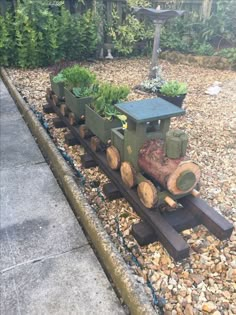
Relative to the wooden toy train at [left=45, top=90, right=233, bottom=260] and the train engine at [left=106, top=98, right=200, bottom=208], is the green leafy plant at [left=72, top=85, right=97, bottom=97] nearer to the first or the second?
the wooden toy train at [left=45, top=90, right=233, bottom=260]

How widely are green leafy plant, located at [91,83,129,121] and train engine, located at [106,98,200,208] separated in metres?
0.41

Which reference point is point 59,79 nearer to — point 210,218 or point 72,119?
point 72,119

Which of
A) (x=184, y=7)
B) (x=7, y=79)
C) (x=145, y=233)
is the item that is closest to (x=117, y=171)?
(x=145, y=233)

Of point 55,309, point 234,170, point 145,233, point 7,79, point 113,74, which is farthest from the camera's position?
point 113,74

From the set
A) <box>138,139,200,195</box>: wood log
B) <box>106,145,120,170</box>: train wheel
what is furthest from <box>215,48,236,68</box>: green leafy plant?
<box>138,139,200,195</box>: wood log

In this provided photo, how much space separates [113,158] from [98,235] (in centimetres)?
89

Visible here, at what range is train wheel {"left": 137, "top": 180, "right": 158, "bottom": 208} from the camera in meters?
2.49

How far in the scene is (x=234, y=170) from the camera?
372 cm

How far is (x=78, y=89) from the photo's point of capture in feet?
12.8

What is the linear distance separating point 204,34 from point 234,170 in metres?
6.52

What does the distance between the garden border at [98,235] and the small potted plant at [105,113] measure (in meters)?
0.56

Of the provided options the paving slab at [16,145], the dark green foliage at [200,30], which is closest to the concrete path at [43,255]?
the paving slab at [16,145]

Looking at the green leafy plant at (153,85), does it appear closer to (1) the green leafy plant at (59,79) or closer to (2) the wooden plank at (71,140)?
(1) the green leafy plant at (59,79)

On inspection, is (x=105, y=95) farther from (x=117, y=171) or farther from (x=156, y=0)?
(x=156, y=0)
